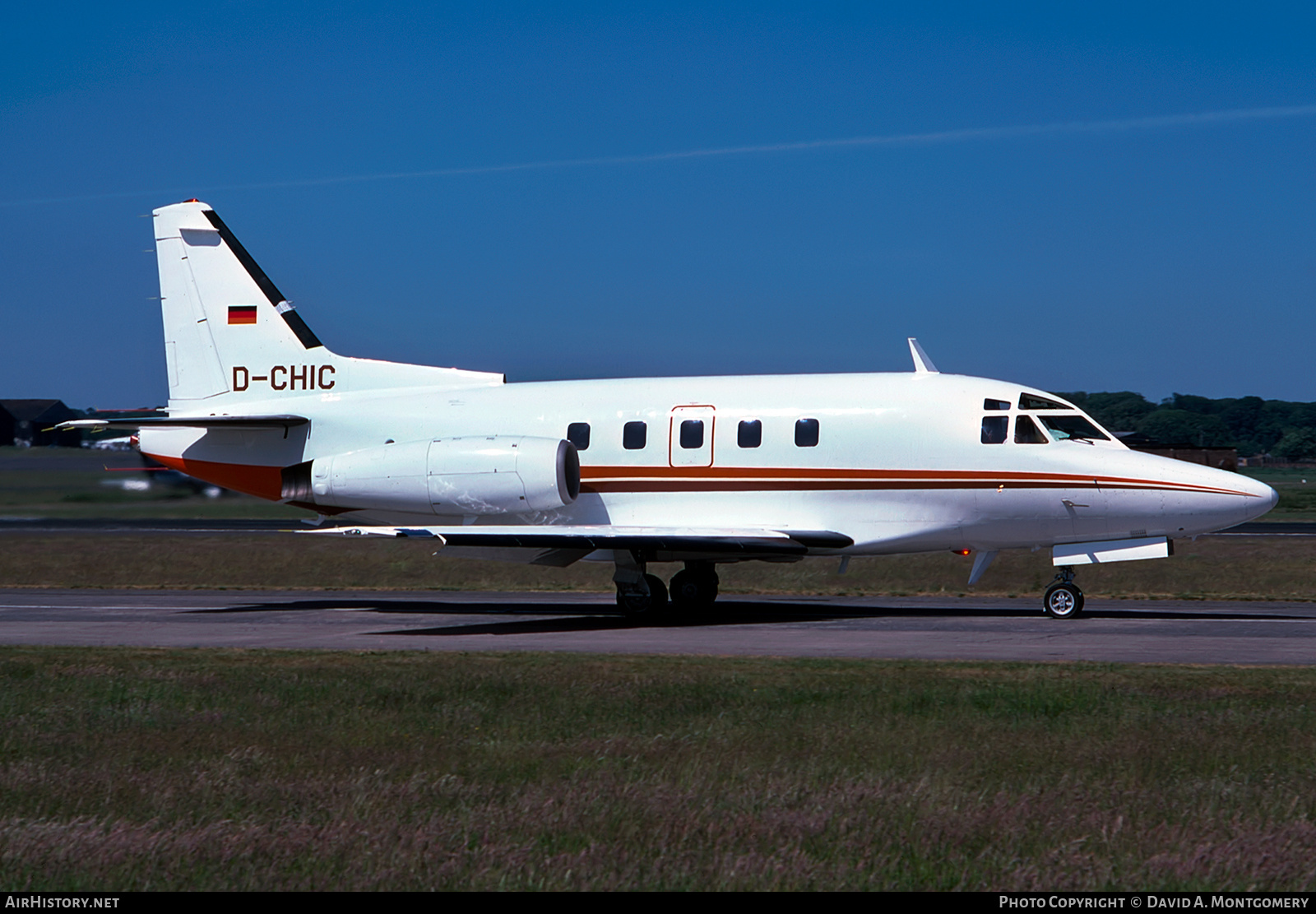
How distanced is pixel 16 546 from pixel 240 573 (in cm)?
702

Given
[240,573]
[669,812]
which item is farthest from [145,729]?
[240,573]

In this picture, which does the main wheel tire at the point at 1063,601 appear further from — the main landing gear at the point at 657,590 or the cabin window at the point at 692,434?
the cabin window at the point at 692,434

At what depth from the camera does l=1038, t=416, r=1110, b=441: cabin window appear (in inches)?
842

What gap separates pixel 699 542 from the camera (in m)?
20.9

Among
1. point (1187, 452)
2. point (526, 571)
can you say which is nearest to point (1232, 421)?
point (1187, 452)

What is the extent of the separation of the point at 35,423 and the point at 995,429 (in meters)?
22.8

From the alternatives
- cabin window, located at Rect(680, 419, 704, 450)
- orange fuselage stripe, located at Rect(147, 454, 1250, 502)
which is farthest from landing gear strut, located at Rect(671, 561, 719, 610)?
cabin window, located at Rect(680, 419, 704, 450)

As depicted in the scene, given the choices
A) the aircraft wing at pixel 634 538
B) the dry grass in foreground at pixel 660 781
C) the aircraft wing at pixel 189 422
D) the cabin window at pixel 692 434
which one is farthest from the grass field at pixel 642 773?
the aircraft wing at pixel 189 422

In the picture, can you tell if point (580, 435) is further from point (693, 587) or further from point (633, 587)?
point (693, 587)

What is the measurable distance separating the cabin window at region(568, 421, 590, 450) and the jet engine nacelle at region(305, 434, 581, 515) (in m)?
0.50

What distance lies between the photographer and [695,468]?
22344mm

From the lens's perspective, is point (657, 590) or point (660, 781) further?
point (657, 590)

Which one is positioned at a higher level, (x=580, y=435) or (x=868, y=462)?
(x=580, y=435)

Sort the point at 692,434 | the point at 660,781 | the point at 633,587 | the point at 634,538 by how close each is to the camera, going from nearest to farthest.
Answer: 1. the point at 660,781
2. the point at 634,538
3. the point at 633,587
4. the point at 692,434
